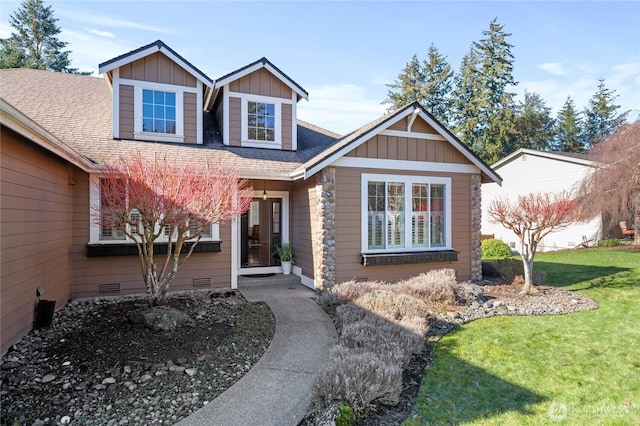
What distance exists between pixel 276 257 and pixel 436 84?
1215 inches

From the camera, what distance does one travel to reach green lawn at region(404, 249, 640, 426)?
346 centimetres

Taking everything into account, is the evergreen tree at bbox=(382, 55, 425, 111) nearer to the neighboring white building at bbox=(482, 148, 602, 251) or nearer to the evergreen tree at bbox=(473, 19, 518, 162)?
the evergreen tree at bbox=(473, 19, 518, 162)

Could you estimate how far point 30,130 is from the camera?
14.2ft

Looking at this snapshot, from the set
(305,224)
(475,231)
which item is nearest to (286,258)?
(305,224)

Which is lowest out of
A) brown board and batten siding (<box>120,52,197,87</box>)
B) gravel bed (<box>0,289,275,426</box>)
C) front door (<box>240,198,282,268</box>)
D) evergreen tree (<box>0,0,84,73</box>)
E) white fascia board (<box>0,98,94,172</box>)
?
gravel bed (<box>0,289,275,426</box>)

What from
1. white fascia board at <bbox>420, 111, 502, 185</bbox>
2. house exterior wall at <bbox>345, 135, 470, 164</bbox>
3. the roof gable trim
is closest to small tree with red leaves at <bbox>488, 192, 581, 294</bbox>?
white fascia board at <bbox>420, 111, 502, 185</bbox>

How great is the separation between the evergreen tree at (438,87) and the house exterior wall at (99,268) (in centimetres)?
3157

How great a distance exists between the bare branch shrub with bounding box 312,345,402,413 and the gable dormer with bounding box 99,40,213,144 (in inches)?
287

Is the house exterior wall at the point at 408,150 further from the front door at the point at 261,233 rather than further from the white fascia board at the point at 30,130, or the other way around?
the white fascia board at the point at 30,130

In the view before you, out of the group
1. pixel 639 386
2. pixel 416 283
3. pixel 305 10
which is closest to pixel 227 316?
pixel 416 283

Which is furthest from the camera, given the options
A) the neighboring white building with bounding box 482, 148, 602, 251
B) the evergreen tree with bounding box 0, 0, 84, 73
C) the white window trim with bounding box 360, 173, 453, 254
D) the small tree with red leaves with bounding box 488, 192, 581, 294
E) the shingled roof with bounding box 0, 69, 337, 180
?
the evergreen tree with bounding box 0, 0, 84, 73

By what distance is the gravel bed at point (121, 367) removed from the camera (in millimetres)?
3354

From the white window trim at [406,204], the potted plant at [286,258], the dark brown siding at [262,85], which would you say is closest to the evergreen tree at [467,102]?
the white window trim at [406,204]

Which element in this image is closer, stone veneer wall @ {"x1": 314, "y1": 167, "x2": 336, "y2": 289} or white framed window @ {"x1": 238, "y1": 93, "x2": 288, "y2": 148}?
stone veneer wall @ {"x1": 314, "y1": 167, "x2": 336, "y2": 289}
